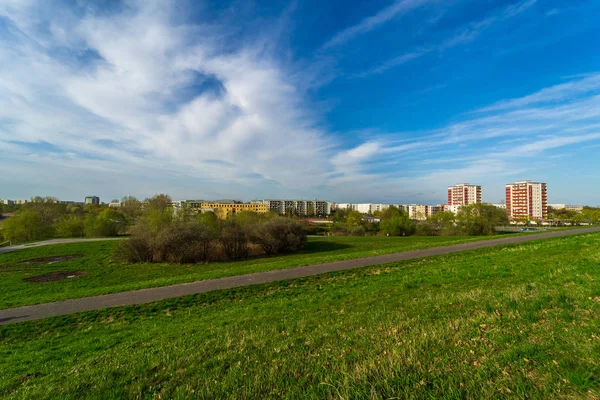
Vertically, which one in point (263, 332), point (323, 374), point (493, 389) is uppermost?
point (493, 389)

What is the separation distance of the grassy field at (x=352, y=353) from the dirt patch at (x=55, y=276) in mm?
13065

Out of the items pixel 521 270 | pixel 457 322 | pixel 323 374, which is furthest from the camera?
pixel 521 270

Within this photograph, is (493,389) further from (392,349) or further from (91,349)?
(91,349)

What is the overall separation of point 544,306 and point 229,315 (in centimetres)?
757

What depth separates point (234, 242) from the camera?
29891 mm

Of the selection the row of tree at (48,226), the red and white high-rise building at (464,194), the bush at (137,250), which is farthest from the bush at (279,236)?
the red and white high-rise building at (464,194)

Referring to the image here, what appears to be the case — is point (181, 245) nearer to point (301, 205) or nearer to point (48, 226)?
point (48, 226)

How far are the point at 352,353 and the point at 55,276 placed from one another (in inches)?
954

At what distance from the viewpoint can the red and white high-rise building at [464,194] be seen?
436 feet

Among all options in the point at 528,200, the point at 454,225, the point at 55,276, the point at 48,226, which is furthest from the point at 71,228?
the point at 528,200

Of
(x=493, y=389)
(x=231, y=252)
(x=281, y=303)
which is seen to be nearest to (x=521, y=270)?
(x=281, y=303)

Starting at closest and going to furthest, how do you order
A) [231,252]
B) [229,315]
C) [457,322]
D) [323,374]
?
[323,374]
[457,322]
[229,315]
[231,252]

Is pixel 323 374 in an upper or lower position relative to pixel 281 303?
upper

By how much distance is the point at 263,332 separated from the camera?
552 cm
